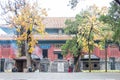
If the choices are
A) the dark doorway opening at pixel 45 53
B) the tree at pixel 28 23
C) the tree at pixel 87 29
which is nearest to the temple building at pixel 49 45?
the dark doorway opening at pixel 45 53

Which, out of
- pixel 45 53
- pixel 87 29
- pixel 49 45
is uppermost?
pixel 87 29

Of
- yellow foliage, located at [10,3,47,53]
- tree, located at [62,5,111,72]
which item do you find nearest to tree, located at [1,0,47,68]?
yellow foliage, located at [10,3,47,53]

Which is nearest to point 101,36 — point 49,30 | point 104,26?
point 104,26

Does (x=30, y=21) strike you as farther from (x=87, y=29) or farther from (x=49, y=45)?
(x=49, y=45)

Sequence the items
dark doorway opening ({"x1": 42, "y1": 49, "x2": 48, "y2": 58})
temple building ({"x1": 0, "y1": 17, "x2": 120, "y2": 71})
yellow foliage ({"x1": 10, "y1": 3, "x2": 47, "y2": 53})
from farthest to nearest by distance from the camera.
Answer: dark doorway opening ({"x1": 42, "y1": 49, "x2": 48, "y2": 58}) < temple building ({"x1": 0, "y1": 17, "x2": 120, "y2": 71}) < yellow foliage ({"x1": 10, "y1": 3, "x2": 47, "y2": 53})

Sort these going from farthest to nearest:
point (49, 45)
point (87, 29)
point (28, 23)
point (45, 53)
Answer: point (45, 53)
point (49, 45)
point (87, 29)
point (28, 23)

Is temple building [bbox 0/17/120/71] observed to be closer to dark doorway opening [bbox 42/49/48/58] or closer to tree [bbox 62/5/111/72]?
dark doorway opening [bbox 42/49/48/58]

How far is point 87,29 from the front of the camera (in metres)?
47.1

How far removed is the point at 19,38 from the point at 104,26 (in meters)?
11.4

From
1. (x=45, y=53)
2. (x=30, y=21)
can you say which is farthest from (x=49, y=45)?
(x=30, y=21)

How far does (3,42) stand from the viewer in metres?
53.0

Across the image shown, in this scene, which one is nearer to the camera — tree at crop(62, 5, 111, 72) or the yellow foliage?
the yellow foliage

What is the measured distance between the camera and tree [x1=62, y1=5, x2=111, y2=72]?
1841 inches

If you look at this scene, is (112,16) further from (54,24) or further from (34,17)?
(54,24)
